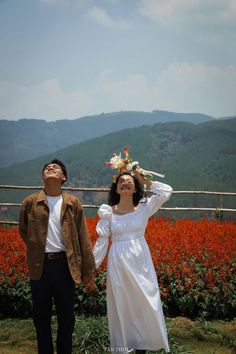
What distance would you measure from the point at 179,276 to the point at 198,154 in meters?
148

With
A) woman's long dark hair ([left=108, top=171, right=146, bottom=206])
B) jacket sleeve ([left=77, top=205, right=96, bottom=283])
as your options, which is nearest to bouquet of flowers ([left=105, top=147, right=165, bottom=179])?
woman's long dark hair ([left=108, top=171, right=146, bottom=206])

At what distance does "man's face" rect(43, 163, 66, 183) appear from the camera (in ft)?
12.9

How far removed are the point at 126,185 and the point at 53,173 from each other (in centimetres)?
75

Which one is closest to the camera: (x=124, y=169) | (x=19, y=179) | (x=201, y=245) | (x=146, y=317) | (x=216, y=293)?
(x=146, y=317)

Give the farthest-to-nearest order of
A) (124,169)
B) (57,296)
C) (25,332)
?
(25,332), (124,169), (57,296)

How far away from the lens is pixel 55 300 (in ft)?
12.6

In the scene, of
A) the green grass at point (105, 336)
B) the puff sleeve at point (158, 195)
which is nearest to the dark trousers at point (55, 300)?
the green grass at point (105, 336)

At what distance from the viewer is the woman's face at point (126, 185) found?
4359mm

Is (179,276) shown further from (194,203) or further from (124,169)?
(194,203)

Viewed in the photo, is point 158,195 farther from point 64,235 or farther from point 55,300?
point 55,300

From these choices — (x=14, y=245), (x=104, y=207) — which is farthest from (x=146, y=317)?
(x=14, y=245)

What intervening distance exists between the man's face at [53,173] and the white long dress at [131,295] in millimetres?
641

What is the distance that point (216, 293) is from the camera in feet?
19.1

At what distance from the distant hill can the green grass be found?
335 ft
